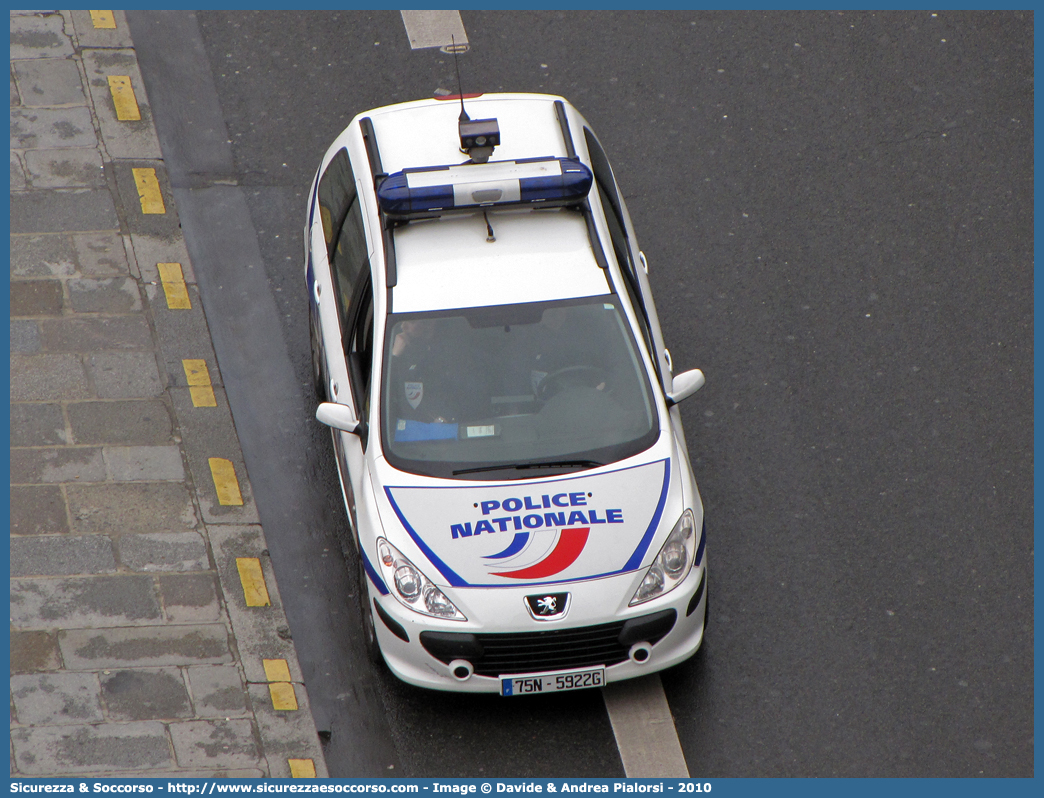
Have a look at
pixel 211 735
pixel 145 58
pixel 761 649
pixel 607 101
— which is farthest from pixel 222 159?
pixel 761 649

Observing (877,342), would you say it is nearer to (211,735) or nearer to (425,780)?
(425,780)

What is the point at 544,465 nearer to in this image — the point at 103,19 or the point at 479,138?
the point at 479,138

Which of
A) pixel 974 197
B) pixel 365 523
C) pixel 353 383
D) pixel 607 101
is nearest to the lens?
pixel 365 523

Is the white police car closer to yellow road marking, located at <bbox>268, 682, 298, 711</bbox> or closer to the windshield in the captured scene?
the windshield

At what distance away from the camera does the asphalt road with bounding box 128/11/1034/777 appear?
23.4ft

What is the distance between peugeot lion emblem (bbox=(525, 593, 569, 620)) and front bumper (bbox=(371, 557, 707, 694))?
0.10 feet

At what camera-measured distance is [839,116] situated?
10.5 metres

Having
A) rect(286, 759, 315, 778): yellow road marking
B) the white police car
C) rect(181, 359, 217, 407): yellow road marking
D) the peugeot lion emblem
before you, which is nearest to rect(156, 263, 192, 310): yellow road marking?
rect(181, 359, 217, 407): yellow road marking

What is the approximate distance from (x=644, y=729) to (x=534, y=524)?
55.2 inches

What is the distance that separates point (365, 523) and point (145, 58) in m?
5.74

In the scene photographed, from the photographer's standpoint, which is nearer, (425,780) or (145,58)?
(425,780)

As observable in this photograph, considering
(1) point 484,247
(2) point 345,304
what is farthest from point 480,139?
(2) point 345,304

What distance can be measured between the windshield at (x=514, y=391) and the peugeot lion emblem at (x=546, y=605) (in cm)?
65

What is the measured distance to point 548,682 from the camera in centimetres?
664
